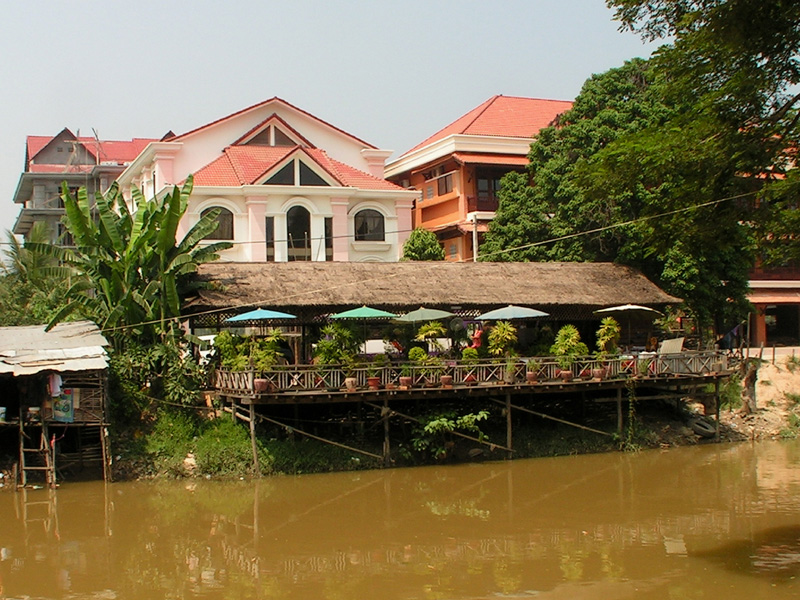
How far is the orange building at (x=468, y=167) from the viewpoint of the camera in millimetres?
39344

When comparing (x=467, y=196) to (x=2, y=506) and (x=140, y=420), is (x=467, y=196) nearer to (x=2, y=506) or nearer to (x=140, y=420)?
(x=140, y=420)

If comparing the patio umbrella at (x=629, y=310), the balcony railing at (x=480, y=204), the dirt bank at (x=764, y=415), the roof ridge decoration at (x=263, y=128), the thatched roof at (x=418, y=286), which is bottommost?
the dirt bank at (x=764, y=415)

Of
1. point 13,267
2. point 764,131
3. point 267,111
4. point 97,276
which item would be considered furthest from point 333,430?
point 267,111

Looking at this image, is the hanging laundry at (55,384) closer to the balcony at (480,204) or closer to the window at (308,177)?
the window at (308,177)

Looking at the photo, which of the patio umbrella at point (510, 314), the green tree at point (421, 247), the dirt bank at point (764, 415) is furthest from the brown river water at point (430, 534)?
the green tree at point (421, 247)

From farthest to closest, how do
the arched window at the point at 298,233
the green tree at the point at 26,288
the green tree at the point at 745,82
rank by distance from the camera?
1. the arched window at the point at 298,233
2. the green tree at the point at 26,288
3. the green tree at the point at 745,82

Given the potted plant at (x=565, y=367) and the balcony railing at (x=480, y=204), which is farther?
the balcony railing at (x=480, y=204)

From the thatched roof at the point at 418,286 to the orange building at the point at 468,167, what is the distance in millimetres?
10666

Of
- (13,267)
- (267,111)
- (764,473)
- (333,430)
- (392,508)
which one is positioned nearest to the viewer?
(392,508)

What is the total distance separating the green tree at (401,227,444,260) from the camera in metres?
33.8

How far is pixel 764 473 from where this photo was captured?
21500mm

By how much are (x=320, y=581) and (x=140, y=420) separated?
9238 mm

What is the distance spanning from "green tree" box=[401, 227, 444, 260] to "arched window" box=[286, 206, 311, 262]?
3.73m

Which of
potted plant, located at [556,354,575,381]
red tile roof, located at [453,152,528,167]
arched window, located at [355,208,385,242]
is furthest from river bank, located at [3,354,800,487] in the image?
red tile roof, located at [453,152,528,167]
